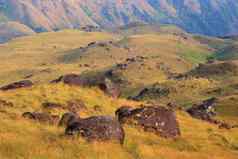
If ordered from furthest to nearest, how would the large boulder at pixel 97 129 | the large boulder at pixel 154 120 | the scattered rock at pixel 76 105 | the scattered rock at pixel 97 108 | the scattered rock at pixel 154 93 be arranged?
the scattered rock at pixel 154 93, the scattered rock at pixel 97 108, the scattered rock at pixel 76 105, the large boulder at pixel 154 120, the large boulder at pixel 97 129

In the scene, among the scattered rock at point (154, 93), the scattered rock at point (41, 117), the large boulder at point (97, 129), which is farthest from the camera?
the scattered rock at point (154, 93)

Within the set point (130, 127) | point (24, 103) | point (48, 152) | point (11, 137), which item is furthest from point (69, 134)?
point (24, 103)

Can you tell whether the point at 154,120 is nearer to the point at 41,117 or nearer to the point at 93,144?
the point at 41,117

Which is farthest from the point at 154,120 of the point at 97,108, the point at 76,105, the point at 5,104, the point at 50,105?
the point at 5,104

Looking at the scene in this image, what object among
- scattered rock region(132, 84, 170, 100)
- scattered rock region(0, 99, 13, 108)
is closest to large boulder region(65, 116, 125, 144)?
scattered rock region(0, 99, 13, 108)

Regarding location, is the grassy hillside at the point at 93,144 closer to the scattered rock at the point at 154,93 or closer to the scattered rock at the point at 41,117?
the scattered rock at the point at 41,117

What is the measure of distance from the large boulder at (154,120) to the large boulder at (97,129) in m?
8.82

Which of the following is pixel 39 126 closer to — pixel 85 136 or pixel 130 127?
pixel 85 136

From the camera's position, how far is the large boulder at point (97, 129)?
2891 cm

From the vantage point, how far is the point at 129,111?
1651 inches

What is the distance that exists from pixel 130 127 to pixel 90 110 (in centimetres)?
1361

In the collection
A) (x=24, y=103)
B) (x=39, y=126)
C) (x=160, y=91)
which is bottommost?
(x=39, y=126)

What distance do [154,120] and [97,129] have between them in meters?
11.1

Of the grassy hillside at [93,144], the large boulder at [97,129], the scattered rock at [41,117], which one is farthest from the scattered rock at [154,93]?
the large boulder at [97,129]
